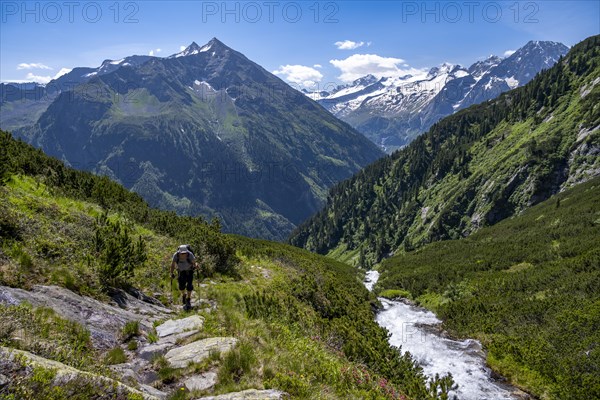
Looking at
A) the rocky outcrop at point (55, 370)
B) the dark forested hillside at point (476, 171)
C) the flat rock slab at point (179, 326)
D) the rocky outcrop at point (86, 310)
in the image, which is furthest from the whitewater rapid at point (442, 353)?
the dark forested hillside at point (476, 171)

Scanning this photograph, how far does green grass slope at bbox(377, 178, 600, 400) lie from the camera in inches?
760

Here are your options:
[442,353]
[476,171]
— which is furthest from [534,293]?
[476,171]

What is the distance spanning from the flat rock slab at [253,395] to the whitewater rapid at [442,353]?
15663mm

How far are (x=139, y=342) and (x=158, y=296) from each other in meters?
5.10

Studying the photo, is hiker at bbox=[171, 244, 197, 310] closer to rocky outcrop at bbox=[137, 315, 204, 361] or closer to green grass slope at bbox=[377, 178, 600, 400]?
rocky outcrop at bbox=[137, 315, 204, 361]

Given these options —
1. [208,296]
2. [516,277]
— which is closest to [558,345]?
[516,277]

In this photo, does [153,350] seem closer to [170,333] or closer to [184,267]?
[170,333]

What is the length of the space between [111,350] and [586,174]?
92088 mm

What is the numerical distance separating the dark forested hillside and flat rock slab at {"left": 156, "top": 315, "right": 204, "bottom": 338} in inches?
3462

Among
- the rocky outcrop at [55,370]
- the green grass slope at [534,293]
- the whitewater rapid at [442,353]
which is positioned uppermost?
the rocky outcrop at [55,370]

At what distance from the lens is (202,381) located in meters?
6.82

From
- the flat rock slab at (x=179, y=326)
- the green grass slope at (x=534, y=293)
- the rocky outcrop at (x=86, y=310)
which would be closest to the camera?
the rocky outcrop at (x=86, y=310)

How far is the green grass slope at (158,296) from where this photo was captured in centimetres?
666

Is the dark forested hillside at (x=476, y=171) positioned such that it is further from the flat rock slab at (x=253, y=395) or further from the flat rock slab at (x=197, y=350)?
the flat rock slab at (x=253, y=395)
